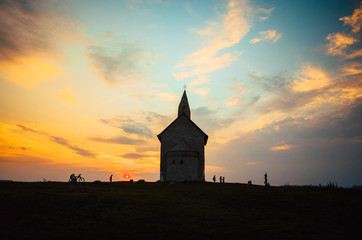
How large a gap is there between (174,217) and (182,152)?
82.2 feet

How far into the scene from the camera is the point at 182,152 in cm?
4006

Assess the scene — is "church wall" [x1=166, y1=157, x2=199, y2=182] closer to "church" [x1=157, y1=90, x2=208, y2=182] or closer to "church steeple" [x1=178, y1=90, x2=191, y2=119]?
"church" [x1=157, y1=90, x2=208, y2=182]

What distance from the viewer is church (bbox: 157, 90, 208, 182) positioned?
131ft

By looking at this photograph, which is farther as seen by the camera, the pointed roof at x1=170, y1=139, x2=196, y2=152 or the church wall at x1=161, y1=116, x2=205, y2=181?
the church wall at x1=161, y1=116, x2=205, y2=181

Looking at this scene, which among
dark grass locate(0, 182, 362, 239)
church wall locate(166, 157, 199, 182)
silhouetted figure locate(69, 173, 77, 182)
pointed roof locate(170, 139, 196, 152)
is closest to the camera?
dark grass locate(0, 182, 362, 239)

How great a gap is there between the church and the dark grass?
712 inches

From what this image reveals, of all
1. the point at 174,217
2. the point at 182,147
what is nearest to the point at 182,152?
the point at 182,147

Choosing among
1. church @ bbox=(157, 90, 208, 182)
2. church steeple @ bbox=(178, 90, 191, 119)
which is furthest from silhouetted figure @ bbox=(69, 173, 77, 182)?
church steeple @ bbox=(178, 90, 191, 119)

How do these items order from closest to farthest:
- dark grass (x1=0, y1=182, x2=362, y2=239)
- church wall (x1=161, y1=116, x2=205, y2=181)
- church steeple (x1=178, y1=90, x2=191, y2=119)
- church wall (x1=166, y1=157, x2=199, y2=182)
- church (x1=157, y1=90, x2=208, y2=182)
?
1. dark grass (x1=0, y1=182, x2=362, y2=239)
2. church wall (x1=166, y1=157, x2=199, y2=182)
3. church (x1=157, y1=90, x2=208, y2=182)
4. church wall (x1=161, y1=116, x2=205, y2=181)
5. church steeple (x1=178, y1=90, x2=191, y2=119)

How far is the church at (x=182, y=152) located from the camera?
1567 inches

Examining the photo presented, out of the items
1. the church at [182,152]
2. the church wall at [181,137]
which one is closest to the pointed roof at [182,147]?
the church at [182,152]

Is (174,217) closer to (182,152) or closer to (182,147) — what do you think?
(182,152)

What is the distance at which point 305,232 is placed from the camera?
12.9 m

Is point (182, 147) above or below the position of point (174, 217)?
above
